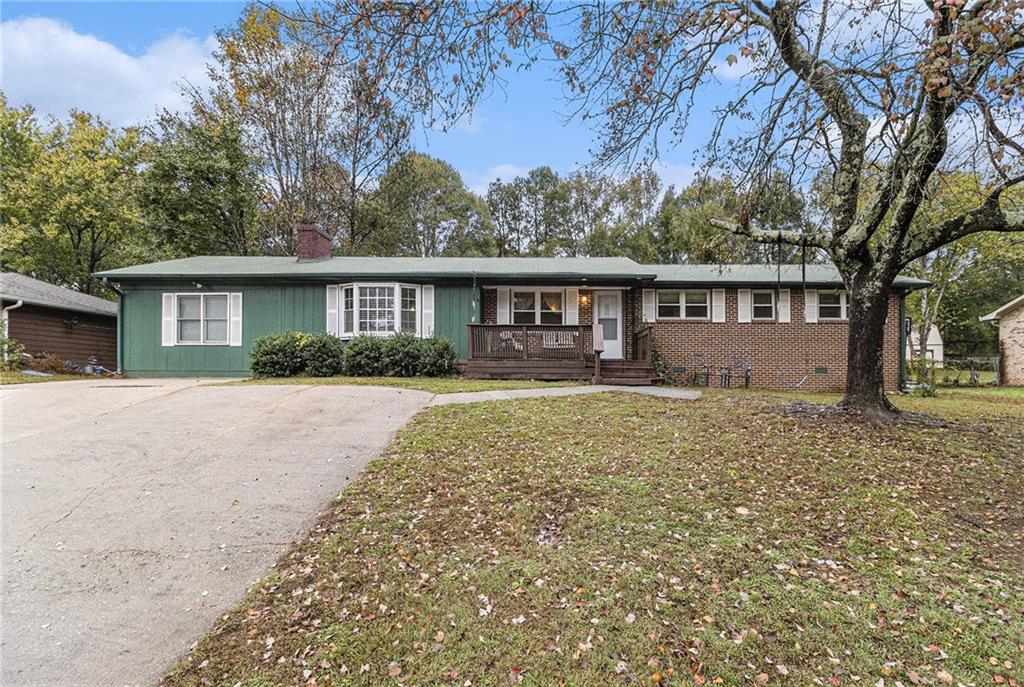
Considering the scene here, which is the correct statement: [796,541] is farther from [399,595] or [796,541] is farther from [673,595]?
[399,595]

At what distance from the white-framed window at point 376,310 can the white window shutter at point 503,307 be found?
2.39 meters

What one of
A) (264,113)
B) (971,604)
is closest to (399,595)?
(971,604)

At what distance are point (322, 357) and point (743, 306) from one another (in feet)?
39.4

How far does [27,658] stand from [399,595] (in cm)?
181

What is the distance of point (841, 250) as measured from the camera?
23.5 feet

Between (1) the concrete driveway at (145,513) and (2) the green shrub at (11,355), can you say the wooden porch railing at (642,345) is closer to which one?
(1) the concrete driveway at (145,513)

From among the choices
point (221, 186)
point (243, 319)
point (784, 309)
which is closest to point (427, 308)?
point (243, 319)

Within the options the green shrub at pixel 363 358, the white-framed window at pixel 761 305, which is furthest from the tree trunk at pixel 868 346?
the green shrub at pixel 363 358

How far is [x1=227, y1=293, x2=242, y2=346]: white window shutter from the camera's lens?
1405 cm

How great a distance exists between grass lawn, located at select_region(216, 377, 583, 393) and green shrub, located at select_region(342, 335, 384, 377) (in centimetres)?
66

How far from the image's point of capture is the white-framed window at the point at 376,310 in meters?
13.6

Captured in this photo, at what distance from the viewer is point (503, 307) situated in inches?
572

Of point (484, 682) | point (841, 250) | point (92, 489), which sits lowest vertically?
point (484, 682)

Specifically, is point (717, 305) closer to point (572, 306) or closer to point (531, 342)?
point (572, 306)
